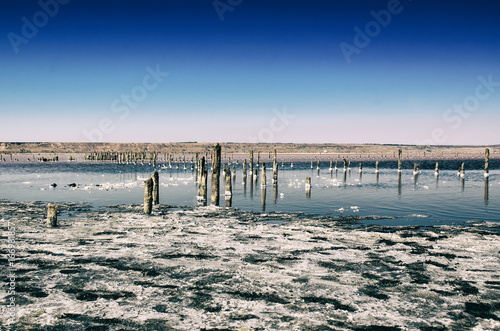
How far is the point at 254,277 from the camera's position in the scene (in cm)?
919

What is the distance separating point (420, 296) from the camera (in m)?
7.93

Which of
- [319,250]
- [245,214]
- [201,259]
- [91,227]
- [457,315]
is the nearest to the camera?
[457,315]

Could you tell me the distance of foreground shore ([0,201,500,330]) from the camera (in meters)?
6.81

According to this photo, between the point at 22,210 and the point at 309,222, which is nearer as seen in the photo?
the point at 309,222

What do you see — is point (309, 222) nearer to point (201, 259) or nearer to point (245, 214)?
point (245, 214)

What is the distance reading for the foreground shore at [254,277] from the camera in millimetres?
6812

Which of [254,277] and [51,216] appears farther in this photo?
[51,216]

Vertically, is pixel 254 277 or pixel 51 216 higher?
pixel 51 216

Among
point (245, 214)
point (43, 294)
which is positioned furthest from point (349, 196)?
point (43, 294)

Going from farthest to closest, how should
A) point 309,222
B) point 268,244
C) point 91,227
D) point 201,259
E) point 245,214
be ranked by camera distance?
point 245,214 < point 309,222 < point 91,227 < point 268,244 < point 201,259

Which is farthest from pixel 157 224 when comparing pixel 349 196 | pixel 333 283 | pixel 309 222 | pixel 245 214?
pixel 349 196

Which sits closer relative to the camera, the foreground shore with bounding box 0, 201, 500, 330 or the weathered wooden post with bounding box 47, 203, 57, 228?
the foreground shore with bounding box 0, 201, 500, 330

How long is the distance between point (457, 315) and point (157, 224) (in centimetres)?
1261

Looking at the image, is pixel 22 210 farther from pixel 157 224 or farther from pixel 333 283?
pixel 333 283
